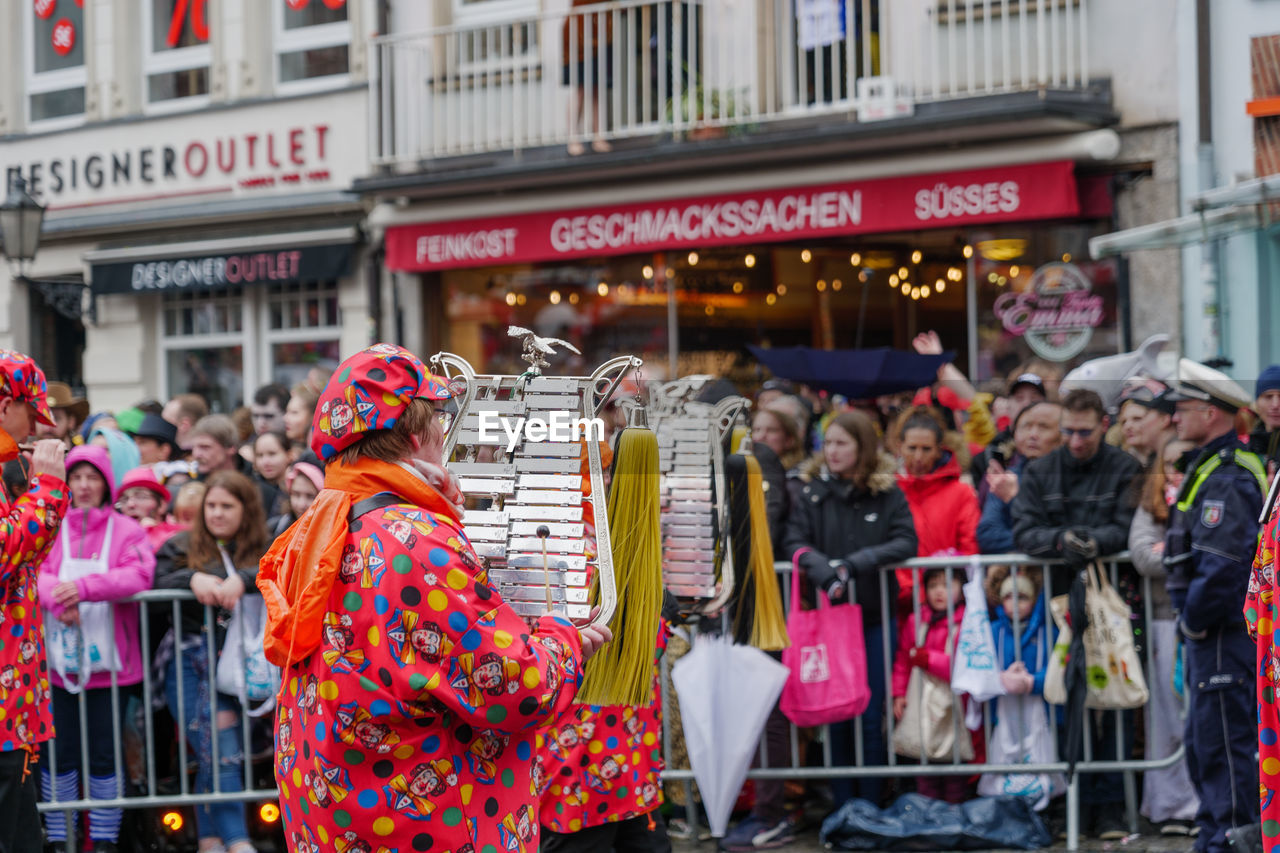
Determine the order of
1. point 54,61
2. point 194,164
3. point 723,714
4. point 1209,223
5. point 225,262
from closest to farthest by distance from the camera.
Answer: point 723,714 < point 1209,223 < point 225,262 < point 194,164 < point 54,61

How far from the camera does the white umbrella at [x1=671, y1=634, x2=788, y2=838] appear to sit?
6.14 meters

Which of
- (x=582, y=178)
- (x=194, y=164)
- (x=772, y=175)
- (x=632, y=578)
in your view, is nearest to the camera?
(x=632, y=578)

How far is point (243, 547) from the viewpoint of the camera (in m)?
6.57

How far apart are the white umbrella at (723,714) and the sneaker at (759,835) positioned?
1.21 ft

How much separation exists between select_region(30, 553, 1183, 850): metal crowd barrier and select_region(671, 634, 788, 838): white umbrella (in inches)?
12.4

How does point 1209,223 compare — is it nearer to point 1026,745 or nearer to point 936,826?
point 1026,745

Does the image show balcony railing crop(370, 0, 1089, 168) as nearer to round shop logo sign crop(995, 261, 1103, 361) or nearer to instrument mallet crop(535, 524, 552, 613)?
round shop logo sign crop(995, 261, 1103, 361)

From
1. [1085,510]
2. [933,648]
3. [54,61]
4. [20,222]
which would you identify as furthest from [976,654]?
[54,61]

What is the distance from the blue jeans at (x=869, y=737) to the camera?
6.70 m

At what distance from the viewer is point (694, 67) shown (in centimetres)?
1275

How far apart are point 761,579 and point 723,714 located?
66 cm

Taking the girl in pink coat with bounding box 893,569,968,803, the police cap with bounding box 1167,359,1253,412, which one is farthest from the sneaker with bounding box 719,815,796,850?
the police cap with bounding box 1167,359,1253,412

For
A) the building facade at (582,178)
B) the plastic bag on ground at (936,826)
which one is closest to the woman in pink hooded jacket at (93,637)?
the plastic bag on ground at (936,826)

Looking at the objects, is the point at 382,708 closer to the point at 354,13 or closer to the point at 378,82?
the point at 378,82
